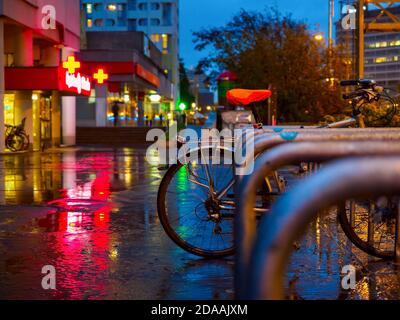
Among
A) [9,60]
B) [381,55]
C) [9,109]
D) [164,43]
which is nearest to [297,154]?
[9,60]

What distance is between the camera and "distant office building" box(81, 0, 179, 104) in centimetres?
11556

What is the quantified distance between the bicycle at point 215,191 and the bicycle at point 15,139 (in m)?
20.4

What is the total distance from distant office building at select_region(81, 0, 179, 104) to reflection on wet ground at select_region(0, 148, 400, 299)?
105978 millimetres

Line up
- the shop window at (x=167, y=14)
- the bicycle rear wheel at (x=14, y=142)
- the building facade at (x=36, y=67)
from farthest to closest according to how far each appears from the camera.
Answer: the shop window at (x=167, y=14), the bicycle rear wheel at (x=14, y=142), the building facade at (x=36, y=67)

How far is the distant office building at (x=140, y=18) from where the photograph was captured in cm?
11556

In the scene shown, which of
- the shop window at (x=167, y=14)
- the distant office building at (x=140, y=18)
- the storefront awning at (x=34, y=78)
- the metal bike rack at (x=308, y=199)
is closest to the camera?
the metal bike rack at (x=308, y=199)

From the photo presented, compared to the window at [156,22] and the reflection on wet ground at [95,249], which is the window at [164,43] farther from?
the reflection on wet ground at [95,249]

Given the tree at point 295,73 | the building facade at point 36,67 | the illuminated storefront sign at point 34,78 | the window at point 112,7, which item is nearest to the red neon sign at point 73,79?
the building facade at point 36,67

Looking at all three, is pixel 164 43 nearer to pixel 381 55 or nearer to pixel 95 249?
pixel 381 55

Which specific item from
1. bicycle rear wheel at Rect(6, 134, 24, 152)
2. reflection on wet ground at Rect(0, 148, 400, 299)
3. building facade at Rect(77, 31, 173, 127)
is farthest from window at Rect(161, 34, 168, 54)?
reflection on wet ground at Rect(0, 148, 400, 299)

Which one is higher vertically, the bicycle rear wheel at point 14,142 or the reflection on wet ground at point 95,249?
the bicycle rear wheel at point 14,142

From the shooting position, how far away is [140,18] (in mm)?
116500

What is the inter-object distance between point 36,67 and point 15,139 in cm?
278

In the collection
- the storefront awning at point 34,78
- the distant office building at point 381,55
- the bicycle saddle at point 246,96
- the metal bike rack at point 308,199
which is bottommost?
the metal bike rack at point 308,199
